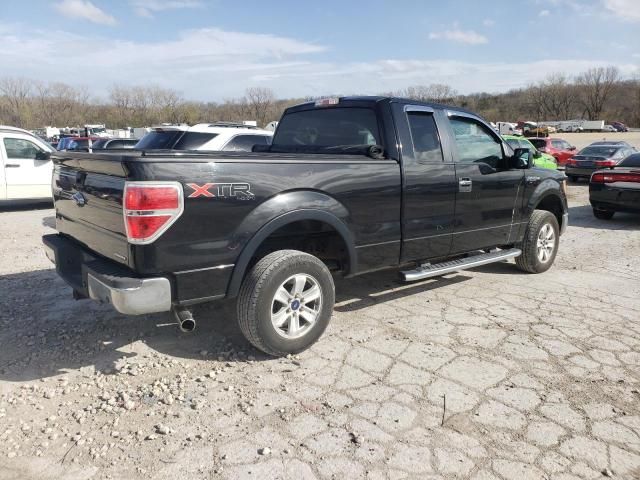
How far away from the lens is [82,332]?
13.7 feet

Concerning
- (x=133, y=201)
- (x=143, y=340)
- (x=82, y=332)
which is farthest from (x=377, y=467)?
(x=82, y=332)

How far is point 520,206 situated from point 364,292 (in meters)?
2.05

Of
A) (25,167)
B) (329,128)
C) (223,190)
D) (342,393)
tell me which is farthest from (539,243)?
(25,167)

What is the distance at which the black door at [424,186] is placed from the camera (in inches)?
173

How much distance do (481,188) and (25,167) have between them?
32.9ft

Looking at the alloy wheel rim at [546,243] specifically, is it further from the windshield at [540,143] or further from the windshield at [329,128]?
the windshield at [540,143]

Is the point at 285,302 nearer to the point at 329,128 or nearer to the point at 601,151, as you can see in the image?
the point at 329,128

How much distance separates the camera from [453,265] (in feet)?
15.9

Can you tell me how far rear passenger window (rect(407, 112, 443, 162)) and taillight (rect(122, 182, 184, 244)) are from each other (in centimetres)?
232

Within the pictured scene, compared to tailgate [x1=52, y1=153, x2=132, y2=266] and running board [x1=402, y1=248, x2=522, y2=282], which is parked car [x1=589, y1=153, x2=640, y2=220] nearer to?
running board [x1=402, y1=248, x2=522, y2=282]

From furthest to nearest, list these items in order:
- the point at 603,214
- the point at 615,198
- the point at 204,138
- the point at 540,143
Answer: the point at 540,143, the point at 603,214, the point at 615,198, the point at 204,138

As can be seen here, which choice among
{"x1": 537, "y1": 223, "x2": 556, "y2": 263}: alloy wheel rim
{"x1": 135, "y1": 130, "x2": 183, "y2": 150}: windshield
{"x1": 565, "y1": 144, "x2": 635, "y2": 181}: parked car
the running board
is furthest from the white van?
{"x1": 565, "y1": 144, "x2": 635, "y2": 181}: parked car

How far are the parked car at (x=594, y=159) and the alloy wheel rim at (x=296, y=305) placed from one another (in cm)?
1600

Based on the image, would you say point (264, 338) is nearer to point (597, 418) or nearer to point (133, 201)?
point (133, 201)
